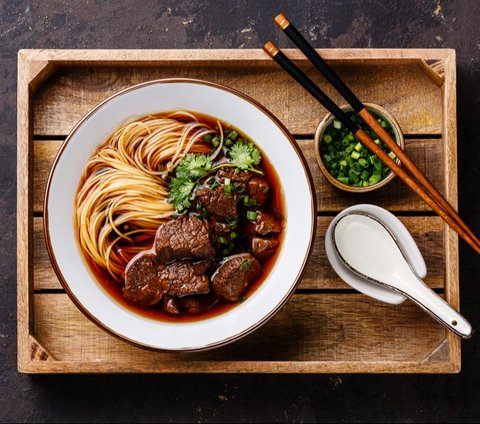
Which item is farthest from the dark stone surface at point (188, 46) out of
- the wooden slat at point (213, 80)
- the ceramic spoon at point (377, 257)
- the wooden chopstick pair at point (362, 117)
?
the ceramic spoon at point (377, 257)

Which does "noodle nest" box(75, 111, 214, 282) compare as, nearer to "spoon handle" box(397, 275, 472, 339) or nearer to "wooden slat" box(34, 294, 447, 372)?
"wooden slat" box(34, 294, 447, 372)

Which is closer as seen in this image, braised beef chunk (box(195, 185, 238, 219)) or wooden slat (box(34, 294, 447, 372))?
braised beef chunk (box(195, 185, 238, 219))

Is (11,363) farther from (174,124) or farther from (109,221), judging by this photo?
(174,124)

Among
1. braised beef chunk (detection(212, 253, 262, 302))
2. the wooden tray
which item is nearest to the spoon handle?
the wooden tray

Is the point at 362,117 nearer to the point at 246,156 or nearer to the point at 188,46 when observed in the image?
the point at 246,156

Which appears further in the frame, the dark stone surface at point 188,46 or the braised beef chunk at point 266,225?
the dark stone surface at point 188,46

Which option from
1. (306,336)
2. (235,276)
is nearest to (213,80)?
(235,276)

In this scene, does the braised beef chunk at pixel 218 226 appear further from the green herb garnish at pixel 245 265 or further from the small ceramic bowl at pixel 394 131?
the small ceramic bowl at pixel 394 131
